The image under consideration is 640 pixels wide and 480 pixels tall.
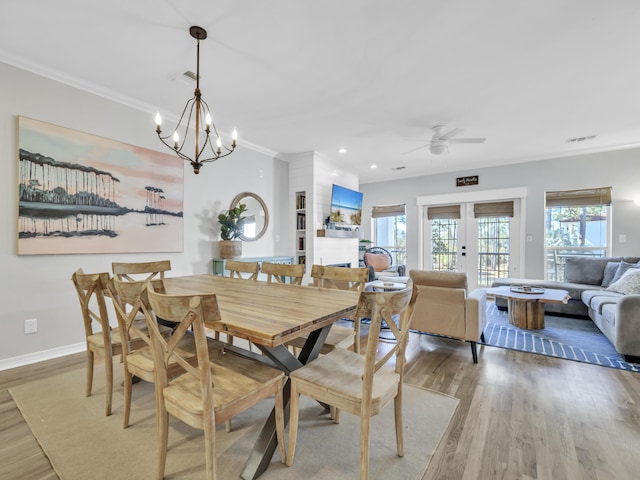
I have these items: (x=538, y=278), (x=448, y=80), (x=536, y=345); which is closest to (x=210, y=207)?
(x=448, y=80)

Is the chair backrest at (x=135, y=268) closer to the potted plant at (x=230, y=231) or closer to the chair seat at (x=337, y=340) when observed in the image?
the potted plant at (x=230, y=231)

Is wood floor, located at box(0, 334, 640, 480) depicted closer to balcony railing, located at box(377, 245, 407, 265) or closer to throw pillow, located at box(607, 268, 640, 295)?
throw pillow, located at box(607, 268, 640, 295)

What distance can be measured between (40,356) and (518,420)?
3866 mm

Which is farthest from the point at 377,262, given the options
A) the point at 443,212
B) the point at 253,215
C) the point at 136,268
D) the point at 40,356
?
the point at 40,356

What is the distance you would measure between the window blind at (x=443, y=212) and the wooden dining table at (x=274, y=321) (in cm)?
504

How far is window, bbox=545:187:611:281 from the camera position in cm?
500

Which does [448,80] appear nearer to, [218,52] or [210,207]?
[218,52]

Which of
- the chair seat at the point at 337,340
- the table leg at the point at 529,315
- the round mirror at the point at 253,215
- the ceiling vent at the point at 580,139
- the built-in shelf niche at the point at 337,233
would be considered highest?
the ceiling vent at the point at 580,139

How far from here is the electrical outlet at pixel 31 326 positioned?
2.62 meters

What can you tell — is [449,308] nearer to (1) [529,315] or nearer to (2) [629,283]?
(1) [529,315]

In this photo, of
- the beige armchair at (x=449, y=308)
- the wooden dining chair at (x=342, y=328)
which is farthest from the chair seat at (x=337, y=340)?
the beige armchair at (x=449, y=308)

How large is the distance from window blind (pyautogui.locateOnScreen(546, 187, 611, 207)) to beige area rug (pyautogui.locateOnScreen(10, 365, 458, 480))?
4.93 m

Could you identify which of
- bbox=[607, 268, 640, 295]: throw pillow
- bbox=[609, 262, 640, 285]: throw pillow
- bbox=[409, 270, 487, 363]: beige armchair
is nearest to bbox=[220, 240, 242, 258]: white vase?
bbox=[409, 270, 487, 363]: beige armchair

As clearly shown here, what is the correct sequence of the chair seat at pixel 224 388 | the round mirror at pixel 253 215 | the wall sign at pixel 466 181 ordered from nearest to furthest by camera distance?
the chair seat at pixel 224 388
the round mirror at pixel 253 215
the wall sign at pixel 466 181
